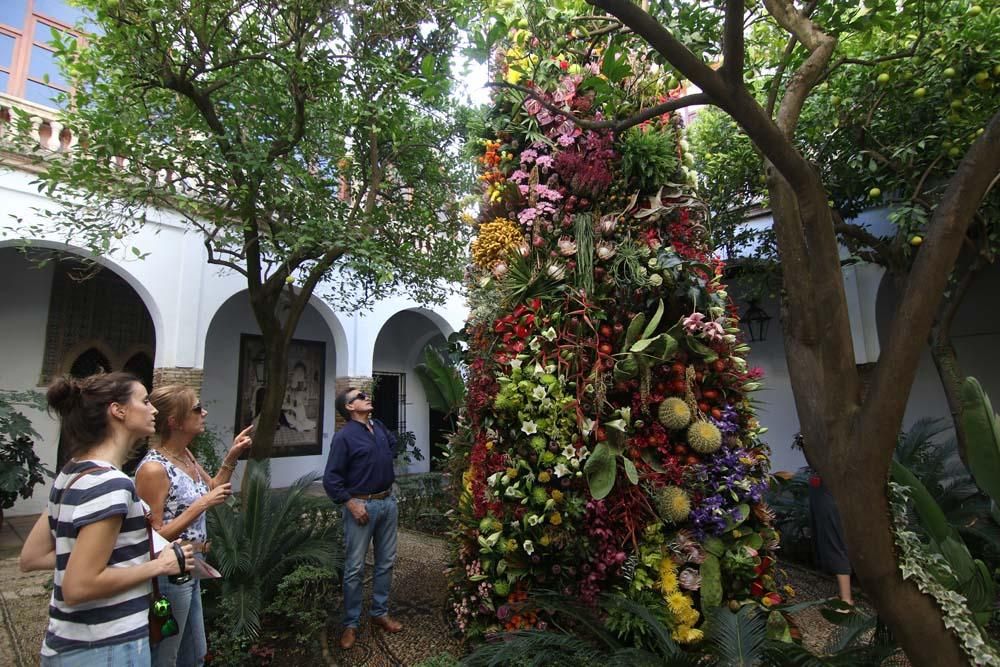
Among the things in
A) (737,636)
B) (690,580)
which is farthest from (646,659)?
(690,580)

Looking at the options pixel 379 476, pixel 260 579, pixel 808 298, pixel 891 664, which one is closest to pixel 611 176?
pixel 808 298

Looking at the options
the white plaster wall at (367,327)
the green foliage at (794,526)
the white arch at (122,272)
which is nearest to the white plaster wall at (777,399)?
the green foliage at (794,526)

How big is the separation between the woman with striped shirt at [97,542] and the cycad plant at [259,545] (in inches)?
58.6

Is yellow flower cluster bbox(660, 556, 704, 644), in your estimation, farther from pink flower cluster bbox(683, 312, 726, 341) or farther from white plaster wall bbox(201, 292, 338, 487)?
white plaster wall bbox(201, 292, 338, 487)

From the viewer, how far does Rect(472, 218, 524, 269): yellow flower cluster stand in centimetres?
327

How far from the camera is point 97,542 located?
5.26 ft

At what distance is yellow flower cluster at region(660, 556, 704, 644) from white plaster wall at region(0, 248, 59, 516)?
29.2 ft

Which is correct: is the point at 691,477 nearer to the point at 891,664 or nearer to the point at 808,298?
the point at 891,664

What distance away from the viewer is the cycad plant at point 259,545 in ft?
10.8

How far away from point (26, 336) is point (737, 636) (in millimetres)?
9880

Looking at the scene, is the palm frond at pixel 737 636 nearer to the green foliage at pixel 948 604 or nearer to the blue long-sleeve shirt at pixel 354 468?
the green foliage at pixel 948 604

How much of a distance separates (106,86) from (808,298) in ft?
18.6

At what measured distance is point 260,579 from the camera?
11.7ft

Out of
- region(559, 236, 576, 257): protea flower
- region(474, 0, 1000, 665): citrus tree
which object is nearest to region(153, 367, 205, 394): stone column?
region(559, 236, 576, 257): protea flower
